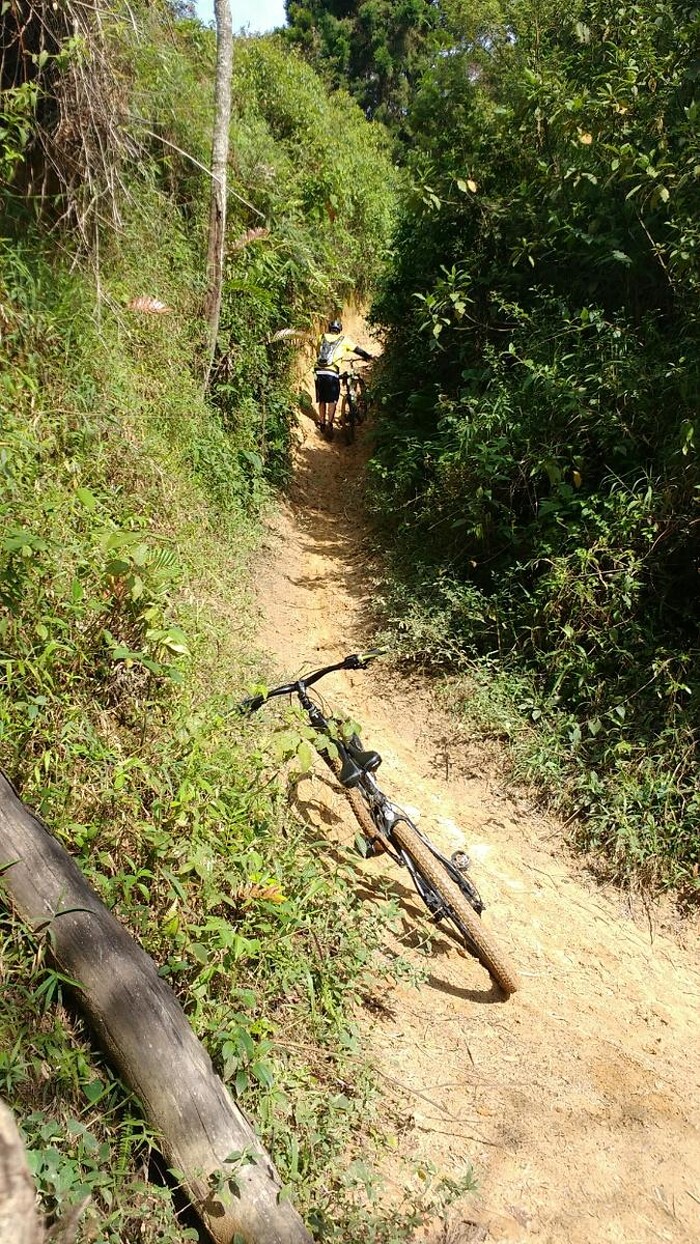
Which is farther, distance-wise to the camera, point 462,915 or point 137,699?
point 462,915

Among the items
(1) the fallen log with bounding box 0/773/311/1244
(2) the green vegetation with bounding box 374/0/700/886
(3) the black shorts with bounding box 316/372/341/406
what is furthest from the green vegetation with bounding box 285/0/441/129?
(1) the fallen log with bounding box 0/773/311/1244

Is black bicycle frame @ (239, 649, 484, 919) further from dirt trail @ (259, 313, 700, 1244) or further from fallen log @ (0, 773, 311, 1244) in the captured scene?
fallen log @ (0, 773, 311, 1244)

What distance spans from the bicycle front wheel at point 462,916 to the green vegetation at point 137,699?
1.29 ft

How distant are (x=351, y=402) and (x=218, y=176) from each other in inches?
158

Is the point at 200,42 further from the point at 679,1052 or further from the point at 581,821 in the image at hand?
the point at 679,1052

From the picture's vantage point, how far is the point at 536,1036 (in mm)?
3871

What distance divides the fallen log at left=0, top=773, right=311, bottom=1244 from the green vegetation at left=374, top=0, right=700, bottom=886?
3.13 meters

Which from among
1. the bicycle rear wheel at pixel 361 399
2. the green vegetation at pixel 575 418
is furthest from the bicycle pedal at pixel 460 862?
the bicycle rear wheel at pixel 361 399

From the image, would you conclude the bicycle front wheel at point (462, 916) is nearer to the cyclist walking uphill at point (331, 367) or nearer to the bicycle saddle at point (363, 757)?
the bicycle saddle at point (363, 757)

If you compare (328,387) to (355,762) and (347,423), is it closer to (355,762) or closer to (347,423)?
(347,423)

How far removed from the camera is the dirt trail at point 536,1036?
3146mm

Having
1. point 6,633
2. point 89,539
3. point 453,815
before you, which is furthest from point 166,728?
point 453,815

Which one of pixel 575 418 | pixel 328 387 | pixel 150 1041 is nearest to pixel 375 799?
pixel 150 1041

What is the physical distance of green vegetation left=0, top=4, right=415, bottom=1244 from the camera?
259 cm
